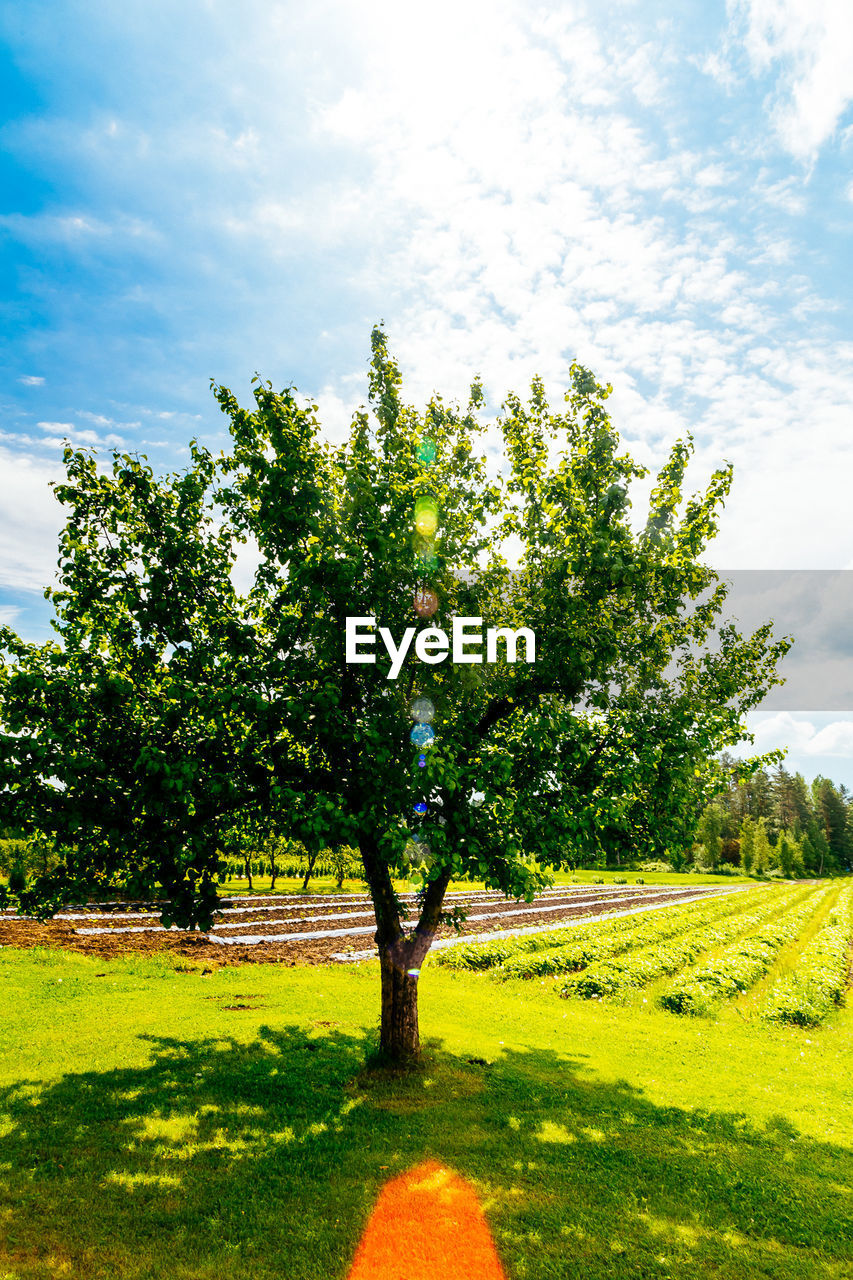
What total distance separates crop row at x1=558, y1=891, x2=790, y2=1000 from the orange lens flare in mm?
13166

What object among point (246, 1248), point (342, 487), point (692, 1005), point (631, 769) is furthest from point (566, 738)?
point (692, 1005)

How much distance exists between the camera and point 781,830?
389 ft

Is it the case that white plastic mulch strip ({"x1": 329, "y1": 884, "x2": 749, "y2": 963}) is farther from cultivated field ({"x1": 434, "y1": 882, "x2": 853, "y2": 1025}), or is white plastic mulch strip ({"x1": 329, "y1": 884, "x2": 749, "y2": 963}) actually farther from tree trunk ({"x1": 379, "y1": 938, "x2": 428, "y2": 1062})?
tree trunk ({"x1": 379, "y1": 938, "x2": 428, "y2": 1062})

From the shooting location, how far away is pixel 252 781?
9.90 m

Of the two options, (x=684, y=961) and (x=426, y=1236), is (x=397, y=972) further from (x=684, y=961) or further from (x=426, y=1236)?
(x=684, y=961)

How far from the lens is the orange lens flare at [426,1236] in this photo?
238 inches

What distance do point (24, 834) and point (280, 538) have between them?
19.0 ft

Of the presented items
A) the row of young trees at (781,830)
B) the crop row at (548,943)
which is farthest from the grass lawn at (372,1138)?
the row of young trees at (781,830)

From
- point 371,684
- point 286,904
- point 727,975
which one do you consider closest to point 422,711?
point 371,684

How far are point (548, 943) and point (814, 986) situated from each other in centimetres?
935

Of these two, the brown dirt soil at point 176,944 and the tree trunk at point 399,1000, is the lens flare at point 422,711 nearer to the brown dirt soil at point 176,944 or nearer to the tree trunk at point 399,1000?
the tree trunk at point 399,1000

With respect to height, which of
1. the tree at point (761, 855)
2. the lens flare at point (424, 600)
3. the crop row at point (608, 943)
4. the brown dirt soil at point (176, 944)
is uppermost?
the lens flare at point (424, 600)

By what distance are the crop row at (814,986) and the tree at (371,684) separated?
37.8 feet

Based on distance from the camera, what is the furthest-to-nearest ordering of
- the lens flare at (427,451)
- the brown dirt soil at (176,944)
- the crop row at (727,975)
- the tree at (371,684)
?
the brown dirt soil at (176,944), the crop row at (727,975), the lens flare at (427,451), the tree at (371,684)
